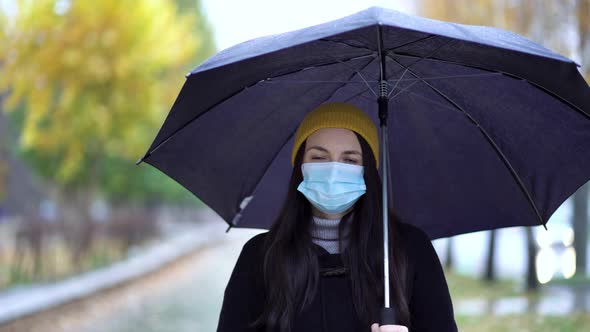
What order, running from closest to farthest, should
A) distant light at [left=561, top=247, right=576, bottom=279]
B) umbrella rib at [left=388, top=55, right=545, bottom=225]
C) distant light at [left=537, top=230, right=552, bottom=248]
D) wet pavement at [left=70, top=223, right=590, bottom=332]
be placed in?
umbrella rib at [left=388, top=55, right=545, bottom=225], wet pavement at [left=70, top=223, right=590, bottom=332], distant light at [left=561, top=247, right=576, bottom=279], distant light at [left=537, top=230, right=552, bottom=248]

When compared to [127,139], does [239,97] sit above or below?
below

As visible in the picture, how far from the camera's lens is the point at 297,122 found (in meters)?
3.76

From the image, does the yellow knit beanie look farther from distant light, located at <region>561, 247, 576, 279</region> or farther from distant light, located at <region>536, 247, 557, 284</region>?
distant light, located at <region>561, 247, 576, 279</region>

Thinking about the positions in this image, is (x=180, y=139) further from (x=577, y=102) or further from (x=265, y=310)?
(x=577, y=102)

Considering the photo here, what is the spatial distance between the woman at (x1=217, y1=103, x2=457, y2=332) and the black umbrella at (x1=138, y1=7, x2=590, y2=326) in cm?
11

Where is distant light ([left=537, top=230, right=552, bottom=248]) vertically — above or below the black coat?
above

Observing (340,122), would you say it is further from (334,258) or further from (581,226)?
(581,226)

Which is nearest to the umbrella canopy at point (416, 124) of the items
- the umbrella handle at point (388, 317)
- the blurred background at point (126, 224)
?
the umbrella handle at point (388, 317)

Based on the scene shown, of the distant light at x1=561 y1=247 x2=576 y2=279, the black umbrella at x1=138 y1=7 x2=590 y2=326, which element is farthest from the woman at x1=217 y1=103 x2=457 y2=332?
the distant light at x1=561 y1=247 x2=576 y2=279

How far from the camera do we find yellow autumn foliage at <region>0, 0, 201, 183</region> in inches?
607

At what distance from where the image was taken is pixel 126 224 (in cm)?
2169

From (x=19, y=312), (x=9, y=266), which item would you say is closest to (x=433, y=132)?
(x=19, y=312)

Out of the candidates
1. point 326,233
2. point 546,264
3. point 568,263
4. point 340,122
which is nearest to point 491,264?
point 568,263

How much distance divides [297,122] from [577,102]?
1.31m
